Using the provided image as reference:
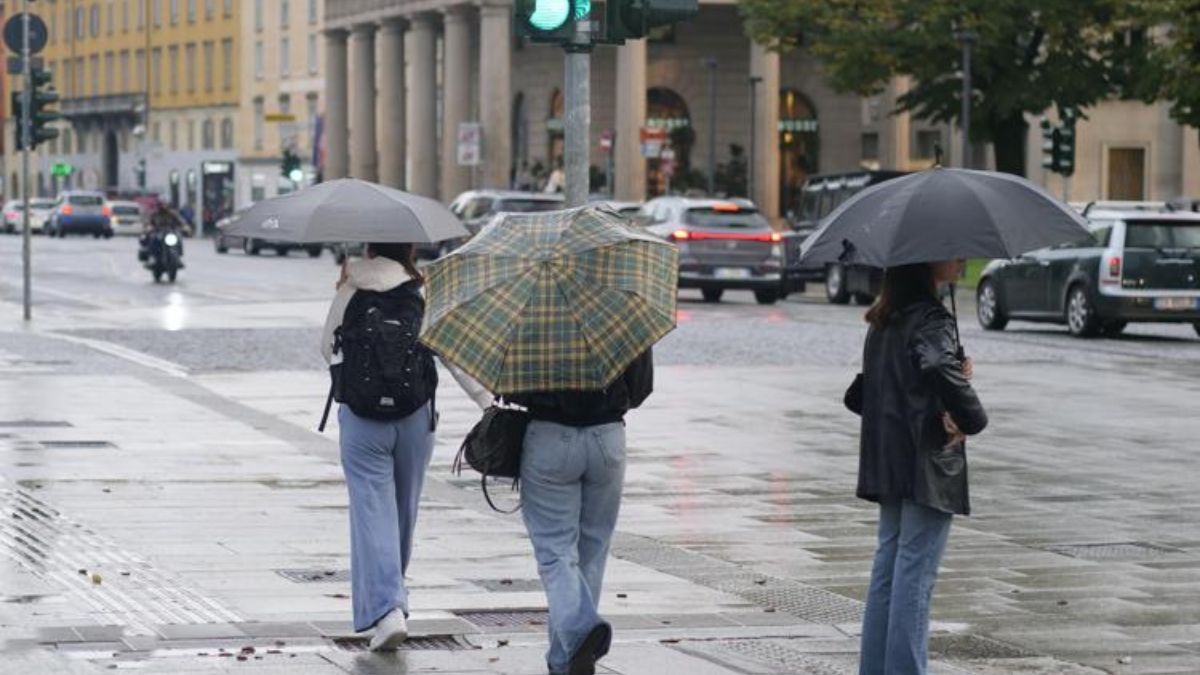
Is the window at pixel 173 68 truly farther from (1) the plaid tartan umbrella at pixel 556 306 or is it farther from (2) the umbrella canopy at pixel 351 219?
(1) the plaid tartan umbrella at pixel 556 306

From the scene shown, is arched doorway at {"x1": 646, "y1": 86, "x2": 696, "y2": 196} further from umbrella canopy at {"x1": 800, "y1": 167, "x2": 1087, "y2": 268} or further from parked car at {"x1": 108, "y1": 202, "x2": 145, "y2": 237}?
umbrella canopy at {"x1": 800, "y1": 167, "x2": 1087, "y2": 268}

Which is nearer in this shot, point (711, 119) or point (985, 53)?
point (985, 53)

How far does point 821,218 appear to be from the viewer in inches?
1984

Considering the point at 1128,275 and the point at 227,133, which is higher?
the point at 227,133

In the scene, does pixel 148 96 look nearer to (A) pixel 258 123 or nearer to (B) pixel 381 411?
(A) pixel 258 123

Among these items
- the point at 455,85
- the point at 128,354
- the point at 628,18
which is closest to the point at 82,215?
the point at 455,85

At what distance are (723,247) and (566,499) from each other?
34.9 m

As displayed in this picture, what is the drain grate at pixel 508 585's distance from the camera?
11.9 meters

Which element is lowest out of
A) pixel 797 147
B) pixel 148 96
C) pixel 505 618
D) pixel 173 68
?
pixel 505 618

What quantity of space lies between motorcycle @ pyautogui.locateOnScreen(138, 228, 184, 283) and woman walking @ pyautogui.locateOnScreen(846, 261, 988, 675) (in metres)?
42.0

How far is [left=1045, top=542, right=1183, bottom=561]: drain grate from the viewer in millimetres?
13242

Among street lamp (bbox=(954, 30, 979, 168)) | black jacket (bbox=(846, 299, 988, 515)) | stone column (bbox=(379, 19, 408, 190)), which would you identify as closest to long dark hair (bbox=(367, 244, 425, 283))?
black jacket (bbox=(846, 299, 988, 515))

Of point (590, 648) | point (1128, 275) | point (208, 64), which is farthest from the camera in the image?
point (208, 64)

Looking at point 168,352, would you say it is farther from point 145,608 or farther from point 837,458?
point 145,608
